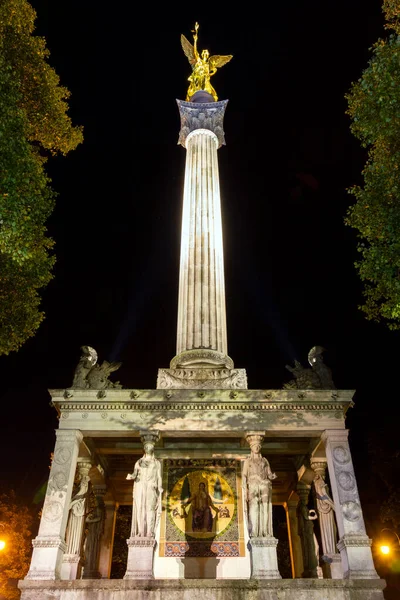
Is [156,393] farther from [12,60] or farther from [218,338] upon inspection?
[12,60]

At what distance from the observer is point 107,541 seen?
2162 centimetres

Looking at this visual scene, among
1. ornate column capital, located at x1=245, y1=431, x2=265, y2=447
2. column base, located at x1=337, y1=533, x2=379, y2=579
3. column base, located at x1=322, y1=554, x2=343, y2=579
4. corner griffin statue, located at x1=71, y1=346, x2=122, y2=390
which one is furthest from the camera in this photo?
corner griffin statue, located at x1=71, y1=346, x2=122, y2=390

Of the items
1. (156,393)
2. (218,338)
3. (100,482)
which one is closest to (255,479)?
(156,393)

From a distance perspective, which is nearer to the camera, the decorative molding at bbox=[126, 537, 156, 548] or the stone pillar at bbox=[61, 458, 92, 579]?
the decorative molding at bbox=[126, 537, 156, 548]

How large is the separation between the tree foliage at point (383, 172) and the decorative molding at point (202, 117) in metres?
10.9

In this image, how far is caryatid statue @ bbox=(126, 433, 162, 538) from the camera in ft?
53.1

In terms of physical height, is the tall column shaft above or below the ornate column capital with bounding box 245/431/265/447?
above

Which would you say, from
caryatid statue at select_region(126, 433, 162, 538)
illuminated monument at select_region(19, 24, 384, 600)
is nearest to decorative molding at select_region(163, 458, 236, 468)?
illuminated monument at select_region(19, 24, 384, 600)

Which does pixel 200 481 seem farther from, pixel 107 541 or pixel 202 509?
Answer: pixel 107 541

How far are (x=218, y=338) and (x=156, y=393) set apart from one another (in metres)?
4.32

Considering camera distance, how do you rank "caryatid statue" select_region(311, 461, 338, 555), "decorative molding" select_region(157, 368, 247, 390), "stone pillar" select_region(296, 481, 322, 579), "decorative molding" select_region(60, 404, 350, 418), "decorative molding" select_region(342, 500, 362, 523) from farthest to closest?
"stone pillar" select_region(296, 481, 322, 579) → "decorative molding" select_region(157, 368, 247, 390) → "caryatid statue" select_region(311, 461, 338, 555) → "decorative molding" select_region(60, 404, 350, 418) → "decorative molding" select_region(342, 500, 362, 523)

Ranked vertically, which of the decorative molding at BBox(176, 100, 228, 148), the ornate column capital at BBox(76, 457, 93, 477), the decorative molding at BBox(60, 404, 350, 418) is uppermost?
the decorative molding at BBox(176, 100, 228, 148)

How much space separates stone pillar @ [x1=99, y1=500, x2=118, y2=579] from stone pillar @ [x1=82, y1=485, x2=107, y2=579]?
0.92ft

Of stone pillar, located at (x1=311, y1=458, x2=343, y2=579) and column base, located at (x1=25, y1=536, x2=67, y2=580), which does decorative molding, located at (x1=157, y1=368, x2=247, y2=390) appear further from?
column base, located at (x1=25, y1=536, x2=67, y2=580)
